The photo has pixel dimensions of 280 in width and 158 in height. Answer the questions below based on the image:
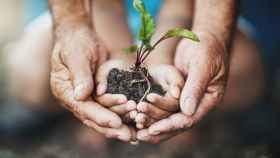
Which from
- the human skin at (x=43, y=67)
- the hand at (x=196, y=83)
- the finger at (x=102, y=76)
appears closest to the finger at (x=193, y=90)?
the hand at (x=196, y=83)

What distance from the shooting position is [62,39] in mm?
1525

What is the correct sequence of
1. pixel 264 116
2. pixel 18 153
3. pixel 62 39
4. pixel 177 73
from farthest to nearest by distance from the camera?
pixel 264 116
pixel 18 153
pixel 62 39
pixel 177 73

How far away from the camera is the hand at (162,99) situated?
4.03 ft

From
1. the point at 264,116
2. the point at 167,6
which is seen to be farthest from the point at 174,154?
the point at 167,6

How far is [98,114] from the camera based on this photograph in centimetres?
129

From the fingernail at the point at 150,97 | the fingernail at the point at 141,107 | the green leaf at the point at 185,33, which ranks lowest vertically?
the fingernail at the point at 141,107

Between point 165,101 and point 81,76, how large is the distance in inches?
8.7

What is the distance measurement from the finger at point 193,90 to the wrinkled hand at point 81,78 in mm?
150

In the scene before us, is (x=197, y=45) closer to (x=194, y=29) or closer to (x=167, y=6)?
(x=194, y=29)

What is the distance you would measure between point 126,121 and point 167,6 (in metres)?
0.65

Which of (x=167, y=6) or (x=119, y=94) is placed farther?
(x=167, y=6)

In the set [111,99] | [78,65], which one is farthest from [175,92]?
[78,65]

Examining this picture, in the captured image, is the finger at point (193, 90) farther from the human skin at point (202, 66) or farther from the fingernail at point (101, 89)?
the fingernail at point (101, 89)

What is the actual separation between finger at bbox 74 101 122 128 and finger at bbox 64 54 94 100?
3 cm
